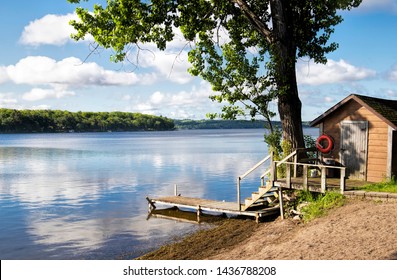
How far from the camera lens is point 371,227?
45.9ft

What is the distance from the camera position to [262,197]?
22125 millimetres

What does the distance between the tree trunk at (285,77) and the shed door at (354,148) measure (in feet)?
7.54

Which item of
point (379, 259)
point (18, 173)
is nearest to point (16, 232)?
point (379, 259)

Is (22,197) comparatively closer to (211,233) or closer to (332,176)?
(211,233)

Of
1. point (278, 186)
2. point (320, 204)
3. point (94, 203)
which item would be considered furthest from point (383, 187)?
point (94, 203)

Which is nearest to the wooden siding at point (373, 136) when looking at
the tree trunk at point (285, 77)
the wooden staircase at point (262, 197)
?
the tree trunk at point (285, 77)

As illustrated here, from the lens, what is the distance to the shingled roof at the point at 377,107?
20266 mm

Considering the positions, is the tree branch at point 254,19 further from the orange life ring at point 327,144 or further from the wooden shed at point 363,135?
the orange life ring at point 327,144

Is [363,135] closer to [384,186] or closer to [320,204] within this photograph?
[384,186]

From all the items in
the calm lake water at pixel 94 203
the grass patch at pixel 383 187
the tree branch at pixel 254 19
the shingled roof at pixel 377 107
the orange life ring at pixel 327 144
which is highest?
the tree branch at pixel 254 19

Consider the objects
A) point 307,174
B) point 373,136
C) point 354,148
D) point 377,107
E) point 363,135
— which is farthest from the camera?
point 354,148

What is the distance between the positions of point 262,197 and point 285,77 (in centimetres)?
630

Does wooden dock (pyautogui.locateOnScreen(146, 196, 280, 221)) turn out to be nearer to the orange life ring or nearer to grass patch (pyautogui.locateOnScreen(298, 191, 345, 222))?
grass patch (pyautogui.locateOnScreen(298, 191, 345, 222))
